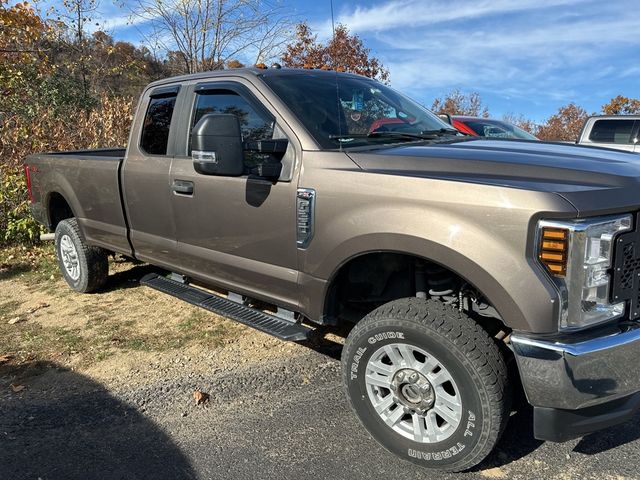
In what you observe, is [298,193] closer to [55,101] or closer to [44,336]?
[44,336]

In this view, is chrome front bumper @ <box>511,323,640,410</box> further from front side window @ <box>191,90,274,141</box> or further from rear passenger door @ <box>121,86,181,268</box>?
rear passenger door @ <box>121,86,181,268</box>

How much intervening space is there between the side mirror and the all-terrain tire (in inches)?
112

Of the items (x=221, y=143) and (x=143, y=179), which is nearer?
(x=221, y=143)

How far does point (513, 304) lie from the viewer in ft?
7.16

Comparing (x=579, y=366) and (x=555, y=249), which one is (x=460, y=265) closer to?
(x=555, y=249)

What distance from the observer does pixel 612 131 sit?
10.2m

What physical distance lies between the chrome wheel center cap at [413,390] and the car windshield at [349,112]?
135 cm

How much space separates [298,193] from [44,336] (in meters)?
2.92

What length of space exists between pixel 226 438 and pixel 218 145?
65.7 inches

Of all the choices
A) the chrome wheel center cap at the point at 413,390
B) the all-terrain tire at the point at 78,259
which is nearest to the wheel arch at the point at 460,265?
the chrome wheel center cap at the point at 413,390

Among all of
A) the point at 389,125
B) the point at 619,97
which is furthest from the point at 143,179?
the point at 619,97

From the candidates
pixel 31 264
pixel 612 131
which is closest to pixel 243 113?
pixel 31 264

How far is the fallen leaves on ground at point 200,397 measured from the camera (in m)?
3.37

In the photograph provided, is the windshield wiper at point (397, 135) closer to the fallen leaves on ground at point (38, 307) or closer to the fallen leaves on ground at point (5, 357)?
the fallen leaves on ground at point (5, 357)
